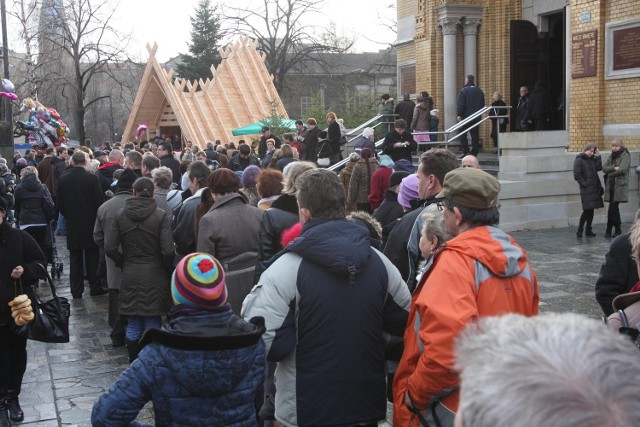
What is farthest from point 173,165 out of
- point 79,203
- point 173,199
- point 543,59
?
point 543,59

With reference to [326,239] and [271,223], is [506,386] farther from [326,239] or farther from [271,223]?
[271,223]

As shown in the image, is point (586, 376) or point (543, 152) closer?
point (586, 376)

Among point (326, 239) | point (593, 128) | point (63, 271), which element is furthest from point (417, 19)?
point (326, 239)

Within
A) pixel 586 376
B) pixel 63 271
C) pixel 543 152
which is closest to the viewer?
pixel 586 376

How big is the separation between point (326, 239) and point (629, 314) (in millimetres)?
1374

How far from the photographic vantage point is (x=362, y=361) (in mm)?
3568

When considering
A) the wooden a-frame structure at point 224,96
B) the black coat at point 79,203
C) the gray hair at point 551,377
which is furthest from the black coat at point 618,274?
the wooden a-frame structure at point 224,96

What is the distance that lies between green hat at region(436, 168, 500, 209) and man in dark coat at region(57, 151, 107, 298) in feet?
26.7

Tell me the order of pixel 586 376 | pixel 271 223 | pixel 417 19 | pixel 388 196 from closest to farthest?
pixel 586 376 < pixel 271 223 < pixel 388 196 < pixel 417 19

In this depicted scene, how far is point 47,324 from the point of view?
580 centimetres

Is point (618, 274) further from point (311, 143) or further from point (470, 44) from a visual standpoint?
point (470, 44)

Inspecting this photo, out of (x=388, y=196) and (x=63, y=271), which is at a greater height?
(x=388, y=196)

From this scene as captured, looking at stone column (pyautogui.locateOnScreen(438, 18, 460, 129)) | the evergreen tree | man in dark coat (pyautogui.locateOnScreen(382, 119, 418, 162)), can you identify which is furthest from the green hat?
the evergreen tree

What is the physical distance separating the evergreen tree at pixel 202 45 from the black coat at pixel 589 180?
137ft
